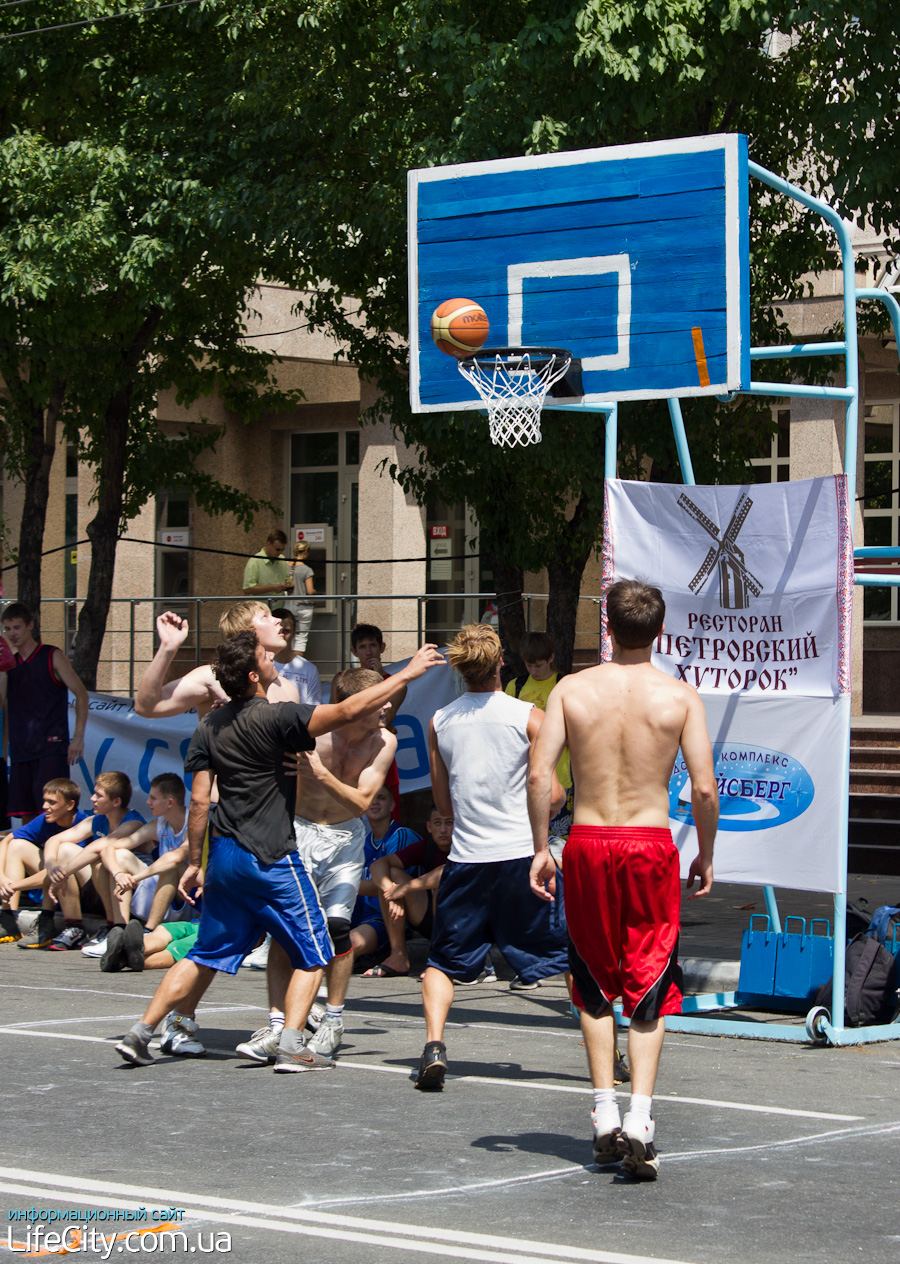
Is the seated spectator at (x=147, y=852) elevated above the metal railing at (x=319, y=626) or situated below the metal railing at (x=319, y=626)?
below

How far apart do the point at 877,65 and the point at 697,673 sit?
4.77 meters

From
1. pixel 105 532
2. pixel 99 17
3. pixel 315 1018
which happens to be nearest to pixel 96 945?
pixel 315 1018

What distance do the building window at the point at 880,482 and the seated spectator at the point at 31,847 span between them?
13.0m

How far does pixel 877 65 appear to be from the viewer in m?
11.1

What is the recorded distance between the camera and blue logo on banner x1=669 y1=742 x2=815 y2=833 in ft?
27.8

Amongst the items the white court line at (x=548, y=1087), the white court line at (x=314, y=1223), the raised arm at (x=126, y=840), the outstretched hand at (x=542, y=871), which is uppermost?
the outstretched hand at (x=542, y=871)

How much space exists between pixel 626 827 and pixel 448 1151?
1281 mm

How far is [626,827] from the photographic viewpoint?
5793 millimetres

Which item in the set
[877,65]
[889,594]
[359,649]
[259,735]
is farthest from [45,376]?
[889,594]

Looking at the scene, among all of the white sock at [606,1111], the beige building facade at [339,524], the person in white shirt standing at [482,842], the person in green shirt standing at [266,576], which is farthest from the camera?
the person in green shirt standing at [266,576]

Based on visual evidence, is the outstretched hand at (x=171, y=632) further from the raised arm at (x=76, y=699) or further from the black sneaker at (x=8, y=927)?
the black sneaker at (x=8, y=927)

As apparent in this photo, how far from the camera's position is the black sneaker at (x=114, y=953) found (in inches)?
416

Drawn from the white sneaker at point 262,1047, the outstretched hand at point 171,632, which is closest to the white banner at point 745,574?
the outstretched hand at point 171,632

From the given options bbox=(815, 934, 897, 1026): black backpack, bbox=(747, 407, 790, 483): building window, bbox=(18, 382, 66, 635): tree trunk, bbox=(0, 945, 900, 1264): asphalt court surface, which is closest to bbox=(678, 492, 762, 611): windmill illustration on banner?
bbox=(815, 934, 897, 1026): black backpack
